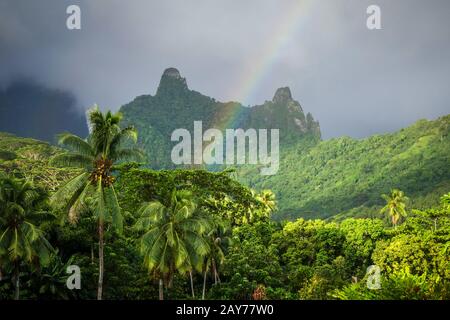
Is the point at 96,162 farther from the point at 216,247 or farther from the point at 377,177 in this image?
the point at 377,177

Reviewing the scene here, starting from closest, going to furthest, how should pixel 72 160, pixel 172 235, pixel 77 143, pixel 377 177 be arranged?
pixel 72 160 → pixel 77 143 → pixel 172 235 → pixel 377 177

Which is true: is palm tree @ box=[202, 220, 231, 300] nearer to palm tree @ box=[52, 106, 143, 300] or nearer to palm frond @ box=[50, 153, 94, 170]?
palm tree @ box=[52, 106, 143, 300]

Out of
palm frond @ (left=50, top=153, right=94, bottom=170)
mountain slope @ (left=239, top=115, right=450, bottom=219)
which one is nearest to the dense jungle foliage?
palm frond @ (left=50, top=153, right=94, bottom=170)

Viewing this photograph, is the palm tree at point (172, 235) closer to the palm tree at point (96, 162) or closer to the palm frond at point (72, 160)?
the palm tree at point (96, 162)

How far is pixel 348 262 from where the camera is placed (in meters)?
60.2

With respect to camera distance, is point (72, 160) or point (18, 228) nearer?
point (72, 160)

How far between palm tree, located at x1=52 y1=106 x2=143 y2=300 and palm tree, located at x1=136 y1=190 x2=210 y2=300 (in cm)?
268

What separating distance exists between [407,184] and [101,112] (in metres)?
132

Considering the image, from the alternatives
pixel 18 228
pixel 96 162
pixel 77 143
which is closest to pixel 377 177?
pixel 96 162

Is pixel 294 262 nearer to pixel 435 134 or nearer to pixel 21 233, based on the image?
pixel 21 233

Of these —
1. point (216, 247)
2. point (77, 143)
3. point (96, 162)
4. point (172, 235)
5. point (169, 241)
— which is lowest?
point (216, 247)

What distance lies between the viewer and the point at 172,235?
98.5ft

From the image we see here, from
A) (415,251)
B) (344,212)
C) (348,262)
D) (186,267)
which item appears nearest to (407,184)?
(344,212)

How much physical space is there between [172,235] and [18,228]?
29.4ft
